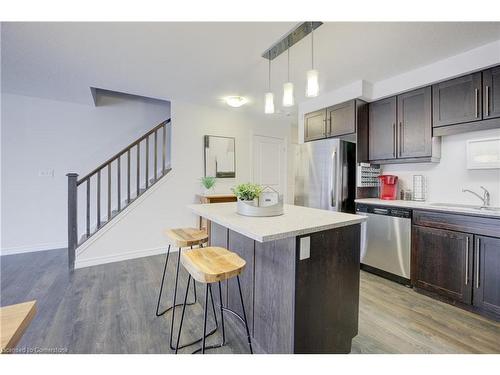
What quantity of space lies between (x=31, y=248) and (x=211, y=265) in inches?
159

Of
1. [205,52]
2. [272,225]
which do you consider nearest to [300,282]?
[272,225]

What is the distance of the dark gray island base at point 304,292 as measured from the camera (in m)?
1.36

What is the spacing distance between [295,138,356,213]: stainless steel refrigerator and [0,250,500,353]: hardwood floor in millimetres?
1021

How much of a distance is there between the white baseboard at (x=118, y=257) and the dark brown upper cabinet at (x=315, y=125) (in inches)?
115

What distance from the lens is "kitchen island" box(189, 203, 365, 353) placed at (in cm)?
134

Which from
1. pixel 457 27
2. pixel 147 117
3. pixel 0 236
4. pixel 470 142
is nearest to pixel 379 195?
pixel 470 142

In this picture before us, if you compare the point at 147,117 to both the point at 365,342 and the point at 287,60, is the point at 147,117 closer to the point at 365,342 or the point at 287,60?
the point at 287,60

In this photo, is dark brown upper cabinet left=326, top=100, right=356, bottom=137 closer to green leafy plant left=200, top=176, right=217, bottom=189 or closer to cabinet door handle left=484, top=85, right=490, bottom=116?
cabinet door handle left=484, top=85, right=490, bottom=116

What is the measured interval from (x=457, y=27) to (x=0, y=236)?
6.12 m

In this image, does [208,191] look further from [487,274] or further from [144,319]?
[487,274]

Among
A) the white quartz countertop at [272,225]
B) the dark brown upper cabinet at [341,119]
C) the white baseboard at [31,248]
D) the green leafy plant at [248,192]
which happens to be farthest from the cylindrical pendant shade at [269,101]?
the white baseboard at [31,248]

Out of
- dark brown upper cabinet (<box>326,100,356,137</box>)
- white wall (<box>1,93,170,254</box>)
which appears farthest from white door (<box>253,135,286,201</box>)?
white wall (<box>1,93,170,254</box>)
